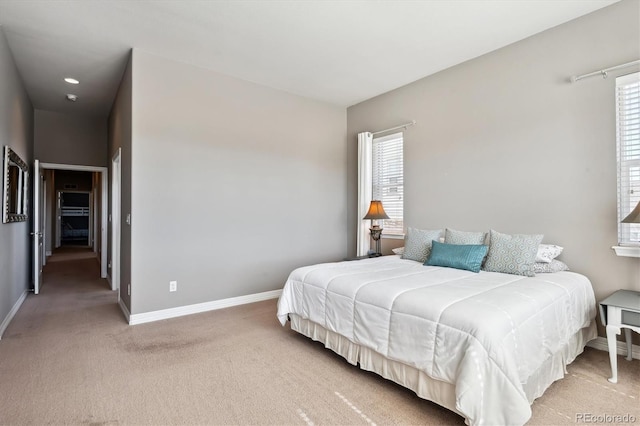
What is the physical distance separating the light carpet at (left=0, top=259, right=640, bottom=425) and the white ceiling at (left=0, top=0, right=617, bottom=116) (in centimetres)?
288

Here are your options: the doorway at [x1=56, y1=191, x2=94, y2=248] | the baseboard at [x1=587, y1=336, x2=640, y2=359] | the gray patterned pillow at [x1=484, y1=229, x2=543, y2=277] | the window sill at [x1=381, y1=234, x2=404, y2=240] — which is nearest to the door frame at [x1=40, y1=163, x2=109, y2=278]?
the window sill at [x1=381, y1=234, x2=404, y2=240]

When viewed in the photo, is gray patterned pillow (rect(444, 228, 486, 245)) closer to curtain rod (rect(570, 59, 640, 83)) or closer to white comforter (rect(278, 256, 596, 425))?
white comforter (rect(278, 256, 596, 425))

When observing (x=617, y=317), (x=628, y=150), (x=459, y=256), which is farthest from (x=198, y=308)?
(x=628, y=150)

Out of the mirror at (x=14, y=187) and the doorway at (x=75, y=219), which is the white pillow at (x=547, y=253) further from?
the doorway at (x=75, y=219)

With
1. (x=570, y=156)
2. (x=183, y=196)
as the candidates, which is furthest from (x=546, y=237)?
(x=183, y=196)

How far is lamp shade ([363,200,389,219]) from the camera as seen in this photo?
436cm

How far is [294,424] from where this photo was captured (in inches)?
69.8

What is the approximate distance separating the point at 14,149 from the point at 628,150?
6165 millimetres

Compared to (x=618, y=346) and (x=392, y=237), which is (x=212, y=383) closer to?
(x=392, y=237)

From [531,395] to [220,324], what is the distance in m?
2.73

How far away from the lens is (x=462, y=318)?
5.66 ft

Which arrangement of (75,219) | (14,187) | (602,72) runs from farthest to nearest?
(75,219), (14,187), (602,72)

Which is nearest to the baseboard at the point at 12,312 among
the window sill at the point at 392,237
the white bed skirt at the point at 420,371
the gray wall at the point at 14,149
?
the gray wall at the point at 14,149

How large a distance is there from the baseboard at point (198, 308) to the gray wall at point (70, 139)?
3.80m
